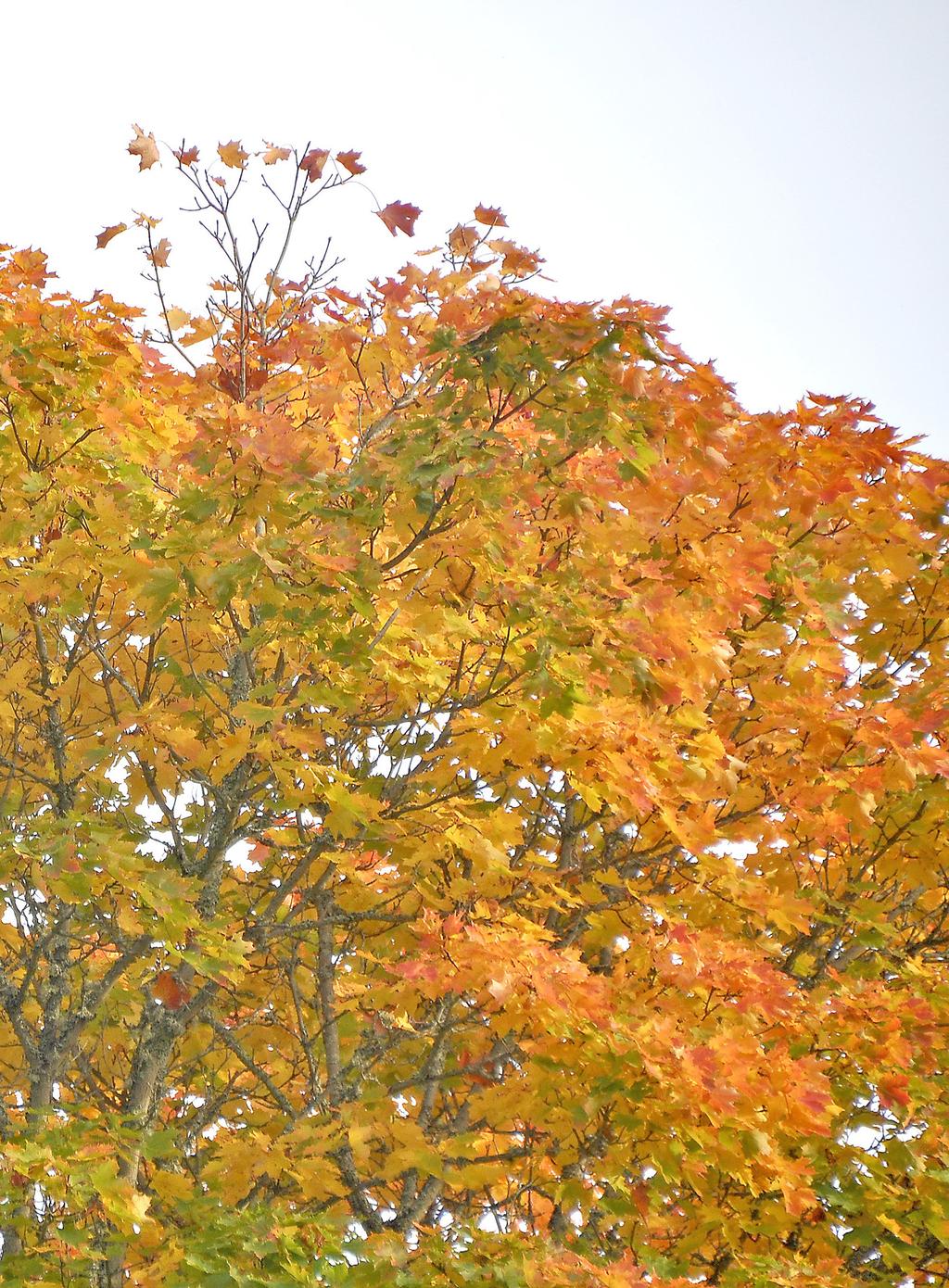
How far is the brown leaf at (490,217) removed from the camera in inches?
195

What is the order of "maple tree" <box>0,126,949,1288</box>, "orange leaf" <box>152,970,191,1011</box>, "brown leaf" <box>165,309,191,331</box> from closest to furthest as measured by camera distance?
"maple tree" <box>0,126,949,1288</box> → "orange leaf" <box>152,970,191,1011</box> → "brown leaf" <box>165,309,191,331</box>

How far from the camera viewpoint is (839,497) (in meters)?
5.99

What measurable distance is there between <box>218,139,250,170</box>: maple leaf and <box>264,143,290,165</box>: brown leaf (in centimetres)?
9

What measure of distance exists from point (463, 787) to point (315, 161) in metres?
2.91

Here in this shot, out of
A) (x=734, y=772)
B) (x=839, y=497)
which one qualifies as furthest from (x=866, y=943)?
(x=839, y=497)

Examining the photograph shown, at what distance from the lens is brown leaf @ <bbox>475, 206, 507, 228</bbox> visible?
496 cm

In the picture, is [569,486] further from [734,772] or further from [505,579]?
[734,772]

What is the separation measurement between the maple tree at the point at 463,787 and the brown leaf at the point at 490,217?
0.09 m

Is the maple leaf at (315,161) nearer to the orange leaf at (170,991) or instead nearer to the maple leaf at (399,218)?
the maple leaf at (399,218)

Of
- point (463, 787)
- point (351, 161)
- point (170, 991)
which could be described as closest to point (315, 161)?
point (351, 161)

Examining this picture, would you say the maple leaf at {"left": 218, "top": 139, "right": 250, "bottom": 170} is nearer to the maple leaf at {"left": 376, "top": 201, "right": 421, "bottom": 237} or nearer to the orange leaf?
the maple leaf at {"left": 376, "top": 201, "right": 421, "bottom": 237}

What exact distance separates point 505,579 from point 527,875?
1.50 m

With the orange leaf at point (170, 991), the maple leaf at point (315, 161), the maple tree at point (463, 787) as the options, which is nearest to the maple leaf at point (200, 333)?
the maple tree at point (463, 787)

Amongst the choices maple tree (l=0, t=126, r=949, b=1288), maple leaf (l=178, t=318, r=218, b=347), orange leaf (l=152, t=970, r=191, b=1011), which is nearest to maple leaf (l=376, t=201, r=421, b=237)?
maple tree (l=0, t=126, r=949, b=1288)
